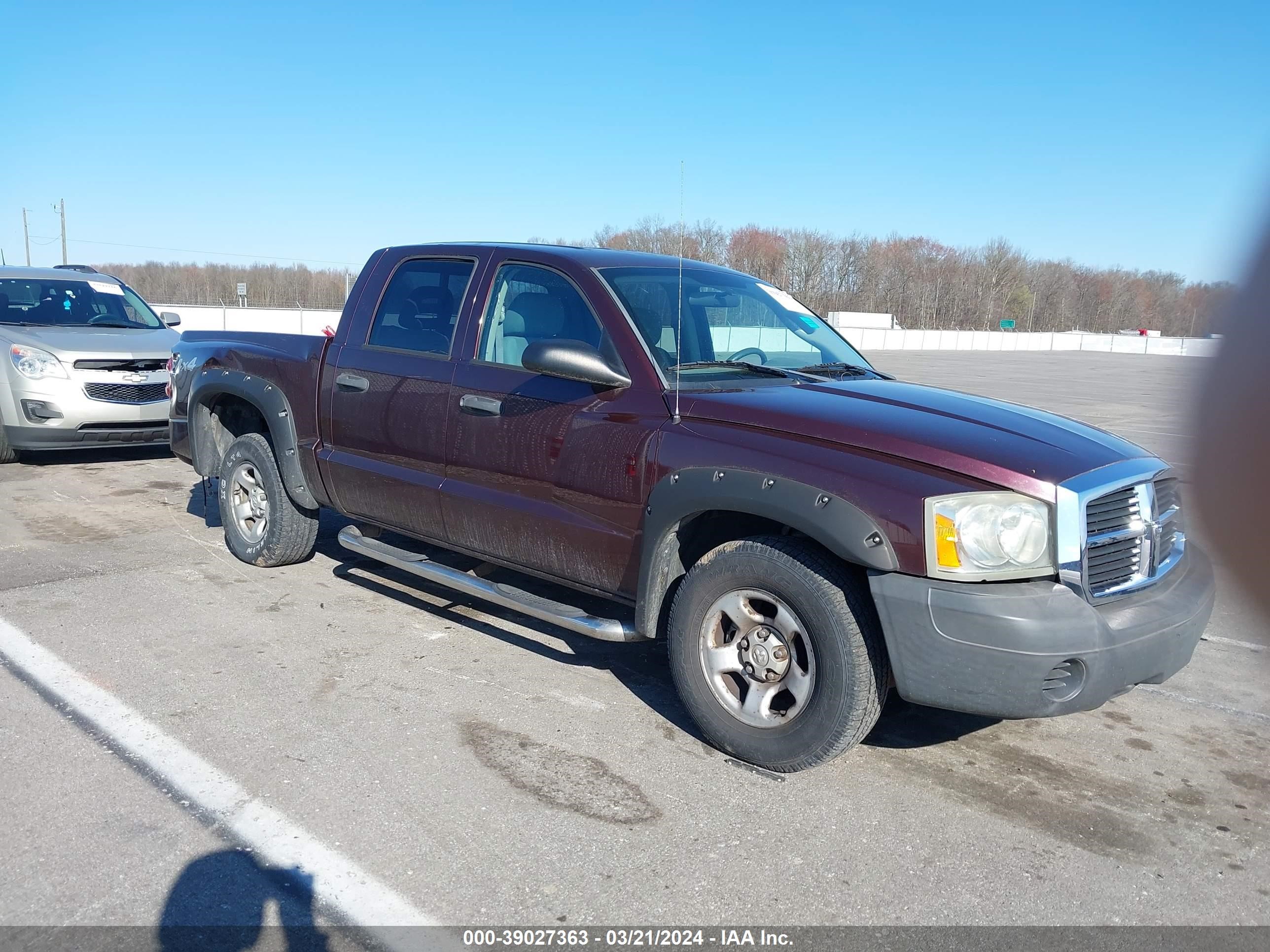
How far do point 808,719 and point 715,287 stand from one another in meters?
2.25

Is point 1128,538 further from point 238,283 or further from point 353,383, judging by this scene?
point 238,283

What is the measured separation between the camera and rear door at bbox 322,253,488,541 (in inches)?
193

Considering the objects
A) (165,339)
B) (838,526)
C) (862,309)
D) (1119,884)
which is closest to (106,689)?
(838,526)

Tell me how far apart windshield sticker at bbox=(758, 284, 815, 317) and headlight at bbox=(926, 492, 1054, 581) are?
7.09ft

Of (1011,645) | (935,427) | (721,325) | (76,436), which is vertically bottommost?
(76,436)

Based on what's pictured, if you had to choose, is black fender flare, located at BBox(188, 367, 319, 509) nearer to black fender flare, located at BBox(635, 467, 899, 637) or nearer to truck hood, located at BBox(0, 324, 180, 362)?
black fender flare, located at BBox(635, 467, 899, 637)

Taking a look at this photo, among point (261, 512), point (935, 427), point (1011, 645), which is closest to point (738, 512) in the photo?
point (935, 427)

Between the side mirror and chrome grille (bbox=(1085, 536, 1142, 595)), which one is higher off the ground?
the side mirror

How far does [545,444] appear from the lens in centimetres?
436

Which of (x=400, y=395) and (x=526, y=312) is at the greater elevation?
(x=526, y=312)

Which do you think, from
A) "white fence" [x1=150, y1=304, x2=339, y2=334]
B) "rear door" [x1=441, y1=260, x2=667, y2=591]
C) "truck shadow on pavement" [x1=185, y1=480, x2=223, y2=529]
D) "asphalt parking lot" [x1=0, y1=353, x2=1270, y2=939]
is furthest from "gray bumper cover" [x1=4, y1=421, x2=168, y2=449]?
"white fence" [x1=150, y1=304, x2=339, y2=334]

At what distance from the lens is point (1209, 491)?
2.42ft

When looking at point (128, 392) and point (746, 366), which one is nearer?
point (746, 366)

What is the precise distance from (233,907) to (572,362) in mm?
2232
